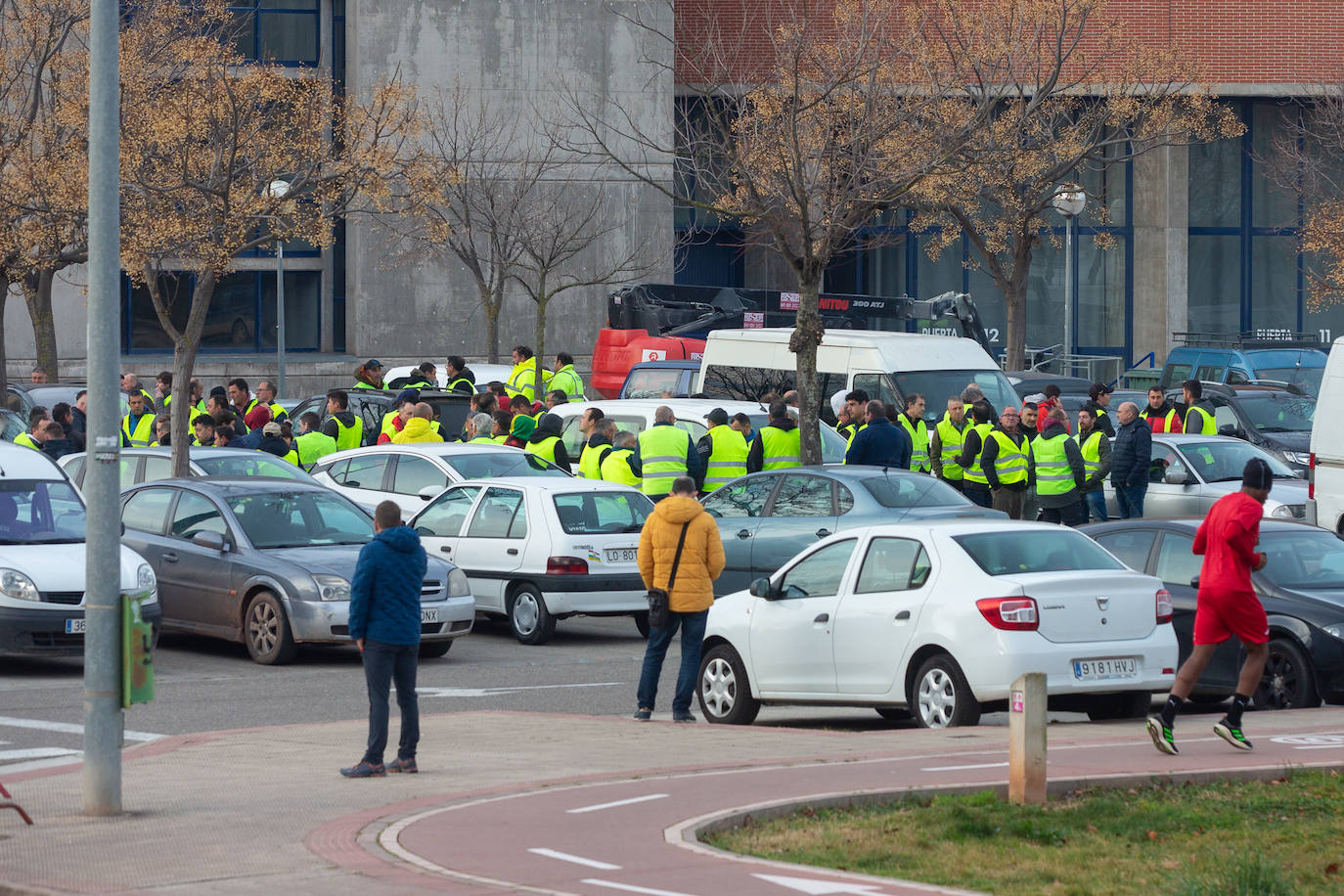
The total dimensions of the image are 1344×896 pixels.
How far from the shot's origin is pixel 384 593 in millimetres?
10477

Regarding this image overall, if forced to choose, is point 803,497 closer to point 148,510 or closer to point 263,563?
point 263,563

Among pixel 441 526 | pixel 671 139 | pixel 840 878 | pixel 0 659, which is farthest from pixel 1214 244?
pixel 840 878

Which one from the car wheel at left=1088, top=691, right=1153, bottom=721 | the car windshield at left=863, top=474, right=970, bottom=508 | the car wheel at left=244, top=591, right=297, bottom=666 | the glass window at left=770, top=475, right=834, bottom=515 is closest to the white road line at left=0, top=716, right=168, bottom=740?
the car wheel at left=244, top=591, right=297, bottom=666

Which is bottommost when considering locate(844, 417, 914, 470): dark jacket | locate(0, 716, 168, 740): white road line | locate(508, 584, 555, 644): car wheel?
locate(0, 716, 168, 740): white road line

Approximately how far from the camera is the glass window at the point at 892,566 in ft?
40.3

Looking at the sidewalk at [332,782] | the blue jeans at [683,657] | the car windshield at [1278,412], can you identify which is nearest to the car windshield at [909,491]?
the blue jeans at [683,657]

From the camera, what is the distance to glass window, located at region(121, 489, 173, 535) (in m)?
17.1

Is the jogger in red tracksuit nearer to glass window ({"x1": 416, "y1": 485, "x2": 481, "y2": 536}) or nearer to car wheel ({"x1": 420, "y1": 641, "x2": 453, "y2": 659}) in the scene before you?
car wheel ({"x1": 420, "y1": 641, "x2": 453, "y2": 659})

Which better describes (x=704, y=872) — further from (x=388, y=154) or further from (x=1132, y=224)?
(x=1132, y=224)

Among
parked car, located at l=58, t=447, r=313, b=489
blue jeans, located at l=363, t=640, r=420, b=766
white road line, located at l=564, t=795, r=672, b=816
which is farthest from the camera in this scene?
parked car, located at l=58, t=447, r=313, b=489

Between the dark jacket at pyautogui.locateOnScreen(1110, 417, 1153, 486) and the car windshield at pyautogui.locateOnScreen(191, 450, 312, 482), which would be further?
the dark jacket at pyautogui.locateOnScreen(1110, 417, 1153, 486)

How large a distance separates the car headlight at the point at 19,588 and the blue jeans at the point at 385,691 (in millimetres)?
5260

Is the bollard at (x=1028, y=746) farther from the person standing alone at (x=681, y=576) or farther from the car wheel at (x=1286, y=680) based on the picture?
the car wheel at (x=1286, y=680)

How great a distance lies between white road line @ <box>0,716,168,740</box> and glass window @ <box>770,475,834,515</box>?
682 centimetres
